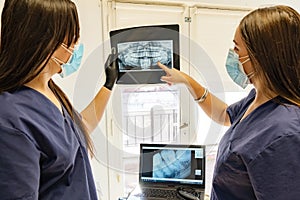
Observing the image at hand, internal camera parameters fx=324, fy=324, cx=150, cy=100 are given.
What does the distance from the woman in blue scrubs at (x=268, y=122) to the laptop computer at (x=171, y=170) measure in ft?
2.28

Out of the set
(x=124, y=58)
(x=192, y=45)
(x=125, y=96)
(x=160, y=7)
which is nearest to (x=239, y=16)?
(x=192, y=45)

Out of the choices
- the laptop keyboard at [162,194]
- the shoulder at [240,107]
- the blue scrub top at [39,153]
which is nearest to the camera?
the blue scrub top at [39,153]

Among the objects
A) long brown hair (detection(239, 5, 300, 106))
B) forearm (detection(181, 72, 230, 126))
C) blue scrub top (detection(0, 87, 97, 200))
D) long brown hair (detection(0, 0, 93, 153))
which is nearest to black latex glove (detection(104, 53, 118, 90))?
forearm (detection(181, 72, 230, 126))

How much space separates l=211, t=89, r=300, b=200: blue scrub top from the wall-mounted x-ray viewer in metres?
0.66

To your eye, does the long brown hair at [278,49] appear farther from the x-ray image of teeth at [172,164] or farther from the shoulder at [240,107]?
the x-ray image of teeth at [172,164]

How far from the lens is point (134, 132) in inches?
90.1

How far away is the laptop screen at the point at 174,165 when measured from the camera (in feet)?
5.74

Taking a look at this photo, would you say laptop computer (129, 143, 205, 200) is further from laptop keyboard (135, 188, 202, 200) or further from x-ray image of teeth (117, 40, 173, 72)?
x-ray image of teeth (117, 40, 173, 72)

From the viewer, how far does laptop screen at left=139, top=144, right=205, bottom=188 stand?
68.9 inches

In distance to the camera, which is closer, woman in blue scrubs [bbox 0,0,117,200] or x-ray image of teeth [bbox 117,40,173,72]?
woman in blue scrubs [bbox 0,0,117,200]

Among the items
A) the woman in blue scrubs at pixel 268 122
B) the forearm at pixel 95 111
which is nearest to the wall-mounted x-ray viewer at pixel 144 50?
the forearm at pixel 95 111

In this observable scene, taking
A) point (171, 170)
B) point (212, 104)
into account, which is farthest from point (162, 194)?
point (212, 104)

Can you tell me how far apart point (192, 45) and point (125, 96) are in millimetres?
624

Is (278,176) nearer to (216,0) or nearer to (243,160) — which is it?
(243,160)
